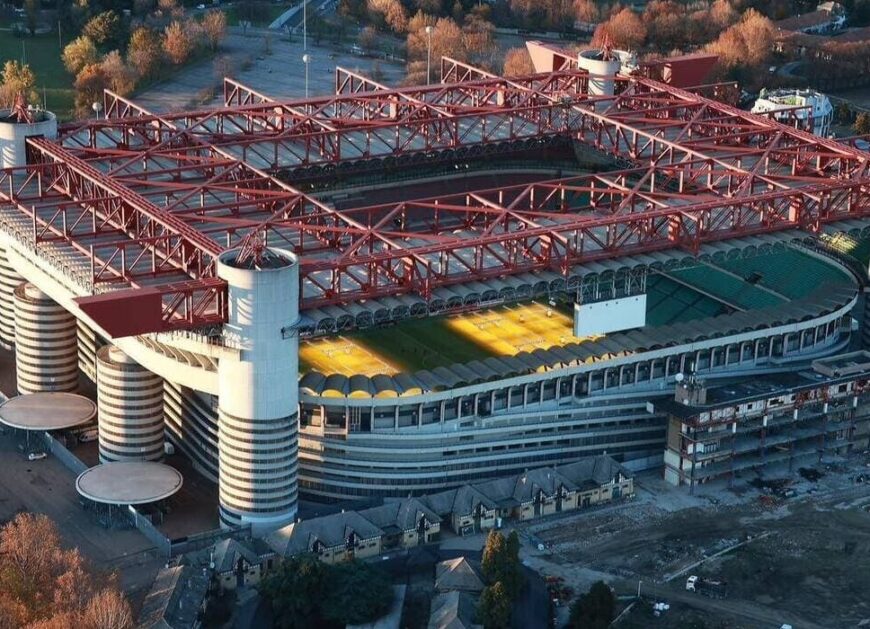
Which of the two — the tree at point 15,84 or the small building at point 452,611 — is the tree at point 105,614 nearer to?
the small building at point 452,611

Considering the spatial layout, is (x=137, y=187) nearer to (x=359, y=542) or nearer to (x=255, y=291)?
(x=255, y=291)

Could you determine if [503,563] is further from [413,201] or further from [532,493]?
[413,201]

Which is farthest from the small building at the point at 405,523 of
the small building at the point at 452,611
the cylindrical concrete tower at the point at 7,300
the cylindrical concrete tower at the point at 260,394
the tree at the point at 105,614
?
the cylindrical concrete tower at the point at 7,300

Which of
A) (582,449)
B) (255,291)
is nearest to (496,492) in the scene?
(582,449)

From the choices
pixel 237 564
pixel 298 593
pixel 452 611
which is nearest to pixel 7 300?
pixel 237 564

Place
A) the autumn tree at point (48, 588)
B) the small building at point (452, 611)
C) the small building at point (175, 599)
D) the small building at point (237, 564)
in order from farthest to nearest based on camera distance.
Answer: the small building at point (237, 564) < the small building at point (175, 599) < the small building at point (452, 611) < the autumn tree at point (48, 588)

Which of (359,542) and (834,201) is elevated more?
(834,201)
